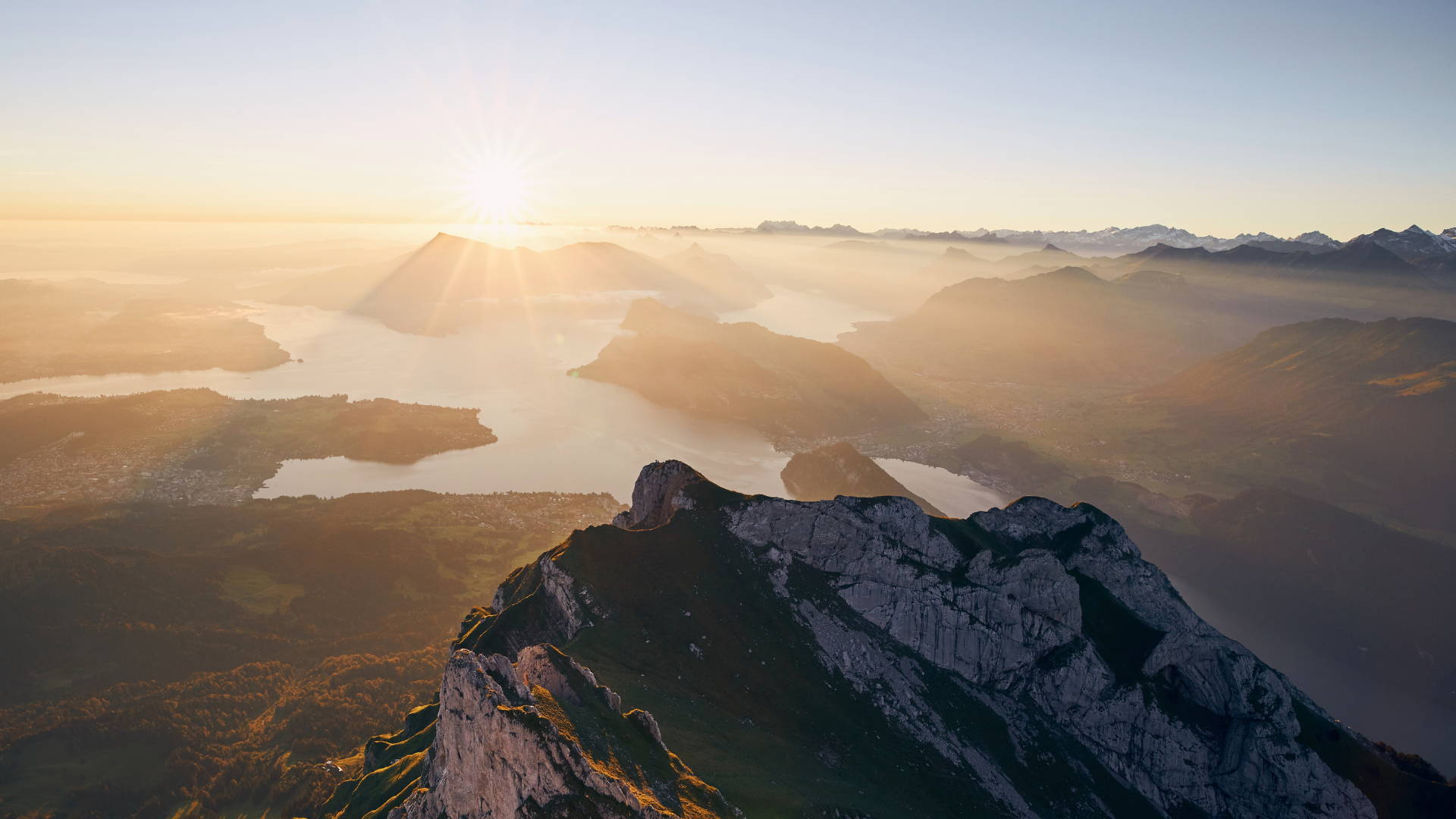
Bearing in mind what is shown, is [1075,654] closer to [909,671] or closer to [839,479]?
[909,671]

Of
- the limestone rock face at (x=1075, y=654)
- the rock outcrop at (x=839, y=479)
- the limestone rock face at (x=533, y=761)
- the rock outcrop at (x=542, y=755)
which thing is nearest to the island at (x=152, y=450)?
the rock outcrop at (x=839, y=479)

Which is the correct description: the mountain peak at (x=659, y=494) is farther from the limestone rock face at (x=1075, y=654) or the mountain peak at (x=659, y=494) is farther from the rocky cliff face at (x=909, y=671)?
the limestone rock face at (x=1075, y=654)

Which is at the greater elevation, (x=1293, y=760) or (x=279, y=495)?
(x=1293, y=760)

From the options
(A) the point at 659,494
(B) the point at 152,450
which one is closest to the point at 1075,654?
(A) the point at 659,494

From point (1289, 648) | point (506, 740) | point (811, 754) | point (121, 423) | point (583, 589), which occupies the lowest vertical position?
point (1289, 648)

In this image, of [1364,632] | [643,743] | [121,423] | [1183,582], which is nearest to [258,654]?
[643,743]

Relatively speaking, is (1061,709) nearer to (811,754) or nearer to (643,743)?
(811,754)

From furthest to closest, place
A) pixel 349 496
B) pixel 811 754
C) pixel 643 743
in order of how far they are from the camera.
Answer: pixel 349 496 → pixel 811 754 → pixel 643 743

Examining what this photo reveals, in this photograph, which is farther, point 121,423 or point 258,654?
point 121,423
